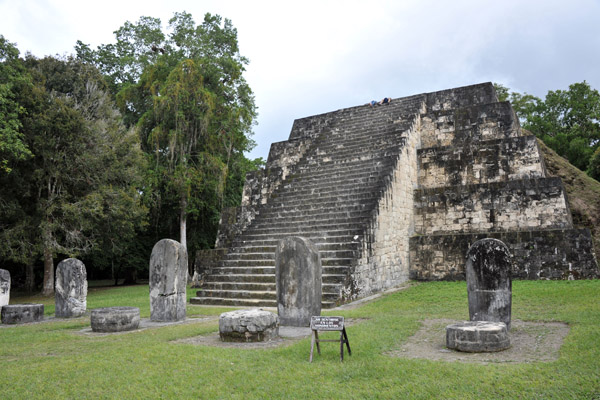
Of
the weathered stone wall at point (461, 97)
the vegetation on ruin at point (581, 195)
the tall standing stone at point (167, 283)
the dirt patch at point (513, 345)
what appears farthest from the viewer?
the weathered stone wall at point (461, 97)

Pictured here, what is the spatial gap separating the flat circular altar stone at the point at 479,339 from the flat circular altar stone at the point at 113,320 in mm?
5214

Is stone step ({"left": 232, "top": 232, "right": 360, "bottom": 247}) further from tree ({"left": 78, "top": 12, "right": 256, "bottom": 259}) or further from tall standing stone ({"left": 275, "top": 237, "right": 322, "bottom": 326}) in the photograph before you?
tree ({"left": 78, "top": 12, "right": 256, "bottom": 259})

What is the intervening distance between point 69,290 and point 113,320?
301 centimetres

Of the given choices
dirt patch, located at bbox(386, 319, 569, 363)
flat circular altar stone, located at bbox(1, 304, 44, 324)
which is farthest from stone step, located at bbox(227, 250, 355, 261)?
flat circular altar stone, located at bbox(1, 304, 44, 324)

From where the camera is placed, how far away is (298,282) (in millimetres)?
7586

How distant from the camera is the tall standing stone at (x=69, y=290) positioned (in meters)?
9.84

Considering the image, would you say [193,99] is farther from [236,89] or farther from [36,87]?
[36,87]

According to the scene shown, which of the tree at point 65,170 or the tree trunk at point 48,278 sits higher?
the tree at point 65,170

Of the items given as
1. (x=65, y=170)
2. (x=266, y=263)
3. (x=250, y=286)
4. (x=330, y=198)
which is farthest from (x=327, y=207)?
(x=65, y=170)

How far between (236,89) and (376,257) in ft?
47.4

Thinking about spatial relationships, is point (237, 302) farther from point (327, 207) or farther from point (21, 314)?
point (21, 314)

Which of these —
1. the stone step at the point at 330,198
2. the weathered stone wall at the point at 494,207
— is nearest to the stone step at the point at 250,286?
the stone step at the point at 330,198

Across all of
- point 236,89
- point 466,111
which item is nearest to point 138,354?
point 466,111

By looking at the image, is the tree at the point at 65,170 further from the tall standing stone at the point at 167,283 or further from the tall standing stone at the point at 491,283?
the tall standing stone at the point at 491,283
